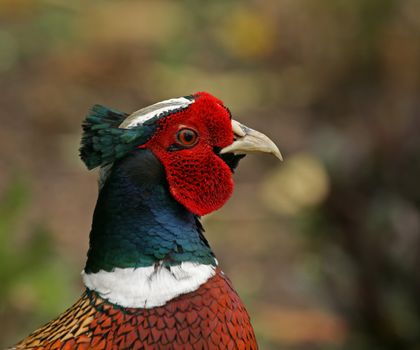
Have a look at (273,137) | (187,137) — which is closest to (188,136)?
(187,137)

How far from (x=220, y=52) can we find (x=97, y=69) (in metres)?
1.17

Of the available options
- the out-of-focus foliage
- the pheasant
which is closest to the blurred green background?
the out-of-focus foliage

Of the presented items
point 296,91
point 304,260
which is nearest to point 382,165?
point 304,260

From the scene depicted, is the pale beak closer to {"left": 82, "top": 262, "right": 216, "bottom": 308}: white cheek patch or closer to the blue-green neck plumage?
the blue-green neck plumage

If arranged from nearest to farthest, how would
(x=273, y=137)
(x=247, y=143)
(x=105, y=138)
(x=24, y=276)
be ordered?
(x=105, y=138) < (x=247, y=143) < (x=24, y=276) < (x=273, y=137)

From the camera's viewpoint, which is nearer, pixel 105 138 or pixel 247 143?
pixel 105 138

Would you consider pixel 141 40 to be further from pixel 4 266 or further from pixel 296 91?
pixel 4 266

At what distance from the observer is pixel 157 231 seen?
2.47 m

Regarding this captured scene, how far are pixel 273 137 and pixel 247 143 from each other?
4.41 meters

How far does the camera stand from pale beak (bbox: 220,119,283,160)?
2570mm

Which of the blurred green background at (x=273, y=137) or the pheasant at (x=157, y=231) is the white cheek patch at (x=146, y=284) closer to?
the pheasant at (x=157, y=231)

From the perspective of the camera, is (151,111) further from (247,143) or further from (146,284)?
(146,284)

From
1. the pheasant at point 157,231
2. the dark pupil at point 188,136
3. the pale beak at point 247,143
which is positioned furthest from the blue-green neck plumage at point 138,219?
the pale beak at point 247,143

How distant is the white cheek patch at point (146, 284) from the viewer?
97.0 inches
